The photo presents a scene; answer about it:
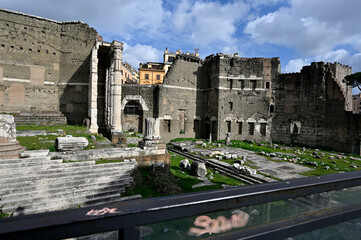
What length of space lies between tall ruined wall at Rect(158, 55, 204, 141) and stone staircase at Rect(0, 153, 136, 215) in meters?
14.9

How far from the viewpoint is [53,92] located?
1730cm

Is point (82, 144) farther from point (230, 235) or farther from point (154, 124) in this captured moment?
point (230, 235)

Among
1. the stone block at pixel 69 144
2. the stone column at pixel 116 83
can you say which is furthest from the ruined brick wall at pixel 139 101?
the stone block at pixel 69 144

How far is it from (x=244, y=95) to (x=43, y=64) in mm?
20641

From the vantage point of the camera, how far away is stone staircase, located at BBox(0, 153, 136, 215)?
5406 mm

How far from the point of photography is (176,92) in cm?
2294

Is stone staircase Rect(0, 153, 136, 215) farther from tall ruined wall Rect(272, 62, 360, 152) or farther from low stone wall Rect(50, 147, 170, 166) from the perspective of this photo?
tall ruined wall Rect(272, 62, 360, 152)

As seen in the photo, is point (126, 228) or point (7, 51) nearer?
point (126, 228)

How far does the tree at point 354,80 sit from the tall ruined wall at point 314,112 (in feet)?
2.10

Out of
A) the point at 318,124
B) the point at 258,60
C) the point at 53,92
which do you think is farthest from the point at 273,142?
the point at 53,92

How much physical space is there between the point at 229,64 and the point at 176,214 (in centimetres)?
2445

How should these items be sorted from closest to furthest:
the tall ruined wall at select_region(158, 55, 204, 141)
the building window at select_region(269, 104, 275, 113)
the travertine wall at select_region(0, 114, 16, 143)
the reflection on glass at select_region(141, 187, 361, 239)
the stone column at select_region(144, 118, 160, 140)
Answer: the reflection on glass at select_region(141, 187, 361, 239), the travertine wall at select_region(0, 114, 16, 143), the stone column at select_region(144, 118, 160, 140), the tall ruined wall at select_region(158, 55, 204, 141), the building window at select_region(269, 104, 275, 113)

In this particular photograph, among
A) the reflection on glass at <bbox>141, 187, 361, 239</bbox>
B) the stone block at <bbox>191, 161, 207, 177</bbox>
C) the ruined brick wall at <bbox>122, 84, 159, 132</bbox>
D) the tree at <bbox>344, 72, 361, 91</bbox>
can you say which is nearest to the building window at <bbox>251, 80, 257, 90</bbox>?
the tree at <bbox>344, 72, 361, 91</bbox>

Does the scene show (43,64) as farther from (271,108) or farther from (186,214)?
(271,108)
